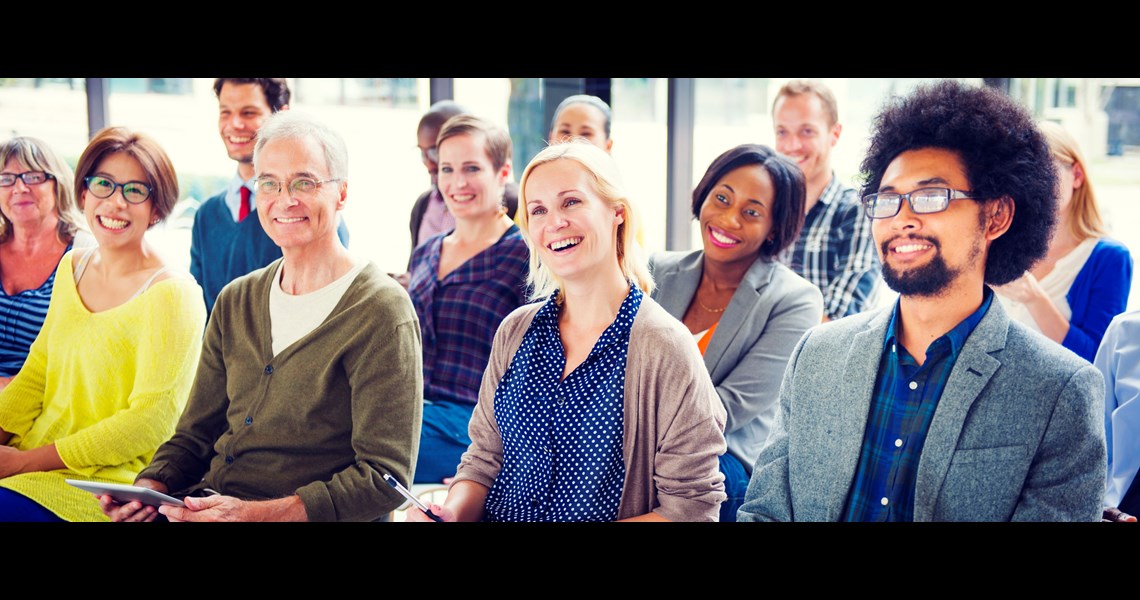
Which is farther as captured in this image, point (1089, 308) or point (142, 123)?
point (142, 123)

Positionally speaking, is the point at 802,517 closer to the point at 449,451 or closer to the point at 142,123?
the point at 449,451

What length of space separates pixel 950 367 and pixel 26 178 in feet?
8.16

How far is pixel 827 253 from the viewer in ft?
10.5

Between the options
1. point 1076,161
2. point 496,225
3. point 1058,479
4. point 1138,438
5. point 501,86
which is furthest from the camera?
point 501,86

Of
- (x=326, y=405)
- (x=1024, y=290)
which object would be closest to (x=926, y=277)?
(x=1024, y=290)

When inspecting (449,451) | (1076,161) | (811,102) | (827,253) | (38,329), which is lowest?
(449,451)

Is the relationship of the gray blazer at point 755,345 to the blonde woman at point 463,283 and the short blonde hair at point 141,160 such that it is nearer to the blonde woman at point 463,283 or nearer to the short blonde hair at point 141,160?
the blonde woman at point 463,283

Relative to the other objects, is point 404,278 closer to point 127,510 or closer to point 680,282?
point 680,282

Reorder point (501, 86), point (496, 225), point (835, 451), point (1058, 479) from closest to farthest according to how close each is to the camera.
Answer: point (1058, 479) < point (835, 451) < point (496, 225) < point (501, 86)

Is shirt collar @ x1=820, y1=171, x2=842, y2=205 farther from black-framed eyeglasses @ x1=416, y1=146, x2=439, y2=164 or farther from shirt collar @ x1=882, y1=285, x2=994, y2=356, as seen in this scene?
black-framed eyeglasses @ x1=416, y1=146, x2=439, y2=164

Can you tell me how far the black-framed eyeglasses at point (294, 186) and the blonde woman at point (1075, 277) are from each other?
5.62 ft

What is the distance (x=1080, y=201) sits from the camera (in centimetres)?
252

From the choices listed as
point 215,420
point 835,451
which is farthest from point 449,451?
point 835,451

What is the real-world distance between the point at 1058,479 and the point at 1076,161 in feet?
3.15
